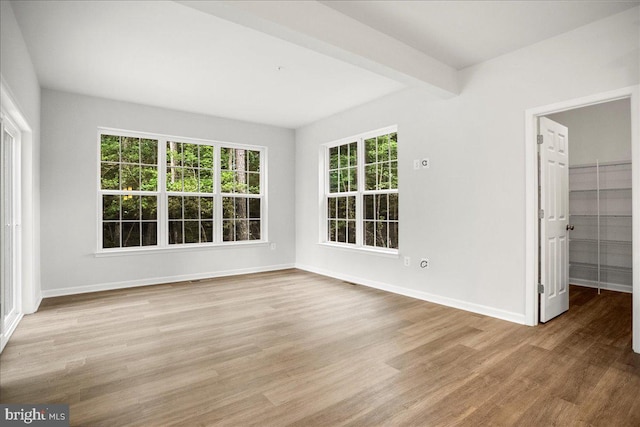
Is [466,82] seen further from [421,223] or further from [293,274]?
[293,274]

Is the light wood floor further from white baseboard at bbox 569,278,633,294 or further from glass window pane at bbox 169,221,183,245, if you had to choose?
glass window pane at bbox 169,221,183,245

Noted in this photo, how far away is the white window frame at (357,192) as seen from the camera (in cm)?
506

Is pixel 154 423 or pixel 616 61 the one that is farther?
pixel 616 61

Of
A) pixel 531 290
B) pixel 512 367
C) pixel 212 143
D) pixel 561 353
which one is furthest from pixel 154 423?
pixel 212 143

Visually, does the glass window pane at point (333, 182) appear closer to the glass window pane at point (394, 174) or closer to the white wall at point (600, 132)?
the glass window pane at point (394, 174)

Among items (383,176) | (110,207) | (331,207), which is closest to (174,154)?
(110,207)

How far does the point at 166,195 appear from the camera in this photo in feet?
17.8

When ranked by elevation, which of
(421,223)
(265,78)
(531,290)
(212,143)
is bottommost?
(531,290)

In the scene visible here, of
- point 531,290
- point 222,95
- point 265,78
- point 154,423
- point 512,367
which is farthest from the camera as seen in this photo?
point 222,95

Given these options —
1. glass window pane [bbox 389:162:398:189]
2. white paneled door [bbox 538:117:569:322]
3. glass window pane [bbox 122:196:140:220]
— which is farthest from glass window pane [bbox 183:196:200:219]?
white paneled door [bbox 538:117:569:322]

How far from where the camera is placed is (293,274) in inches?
238

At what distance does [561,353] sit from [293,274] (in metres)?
4.06

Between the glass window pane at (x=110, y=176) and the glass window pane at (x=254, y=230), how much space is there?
219cm

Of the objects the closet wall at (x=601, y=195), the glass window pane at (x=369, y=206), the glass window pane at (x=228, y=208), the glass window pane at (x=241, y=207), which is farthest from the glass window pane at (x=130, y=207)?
the closet wall at (x=601, y=195)
